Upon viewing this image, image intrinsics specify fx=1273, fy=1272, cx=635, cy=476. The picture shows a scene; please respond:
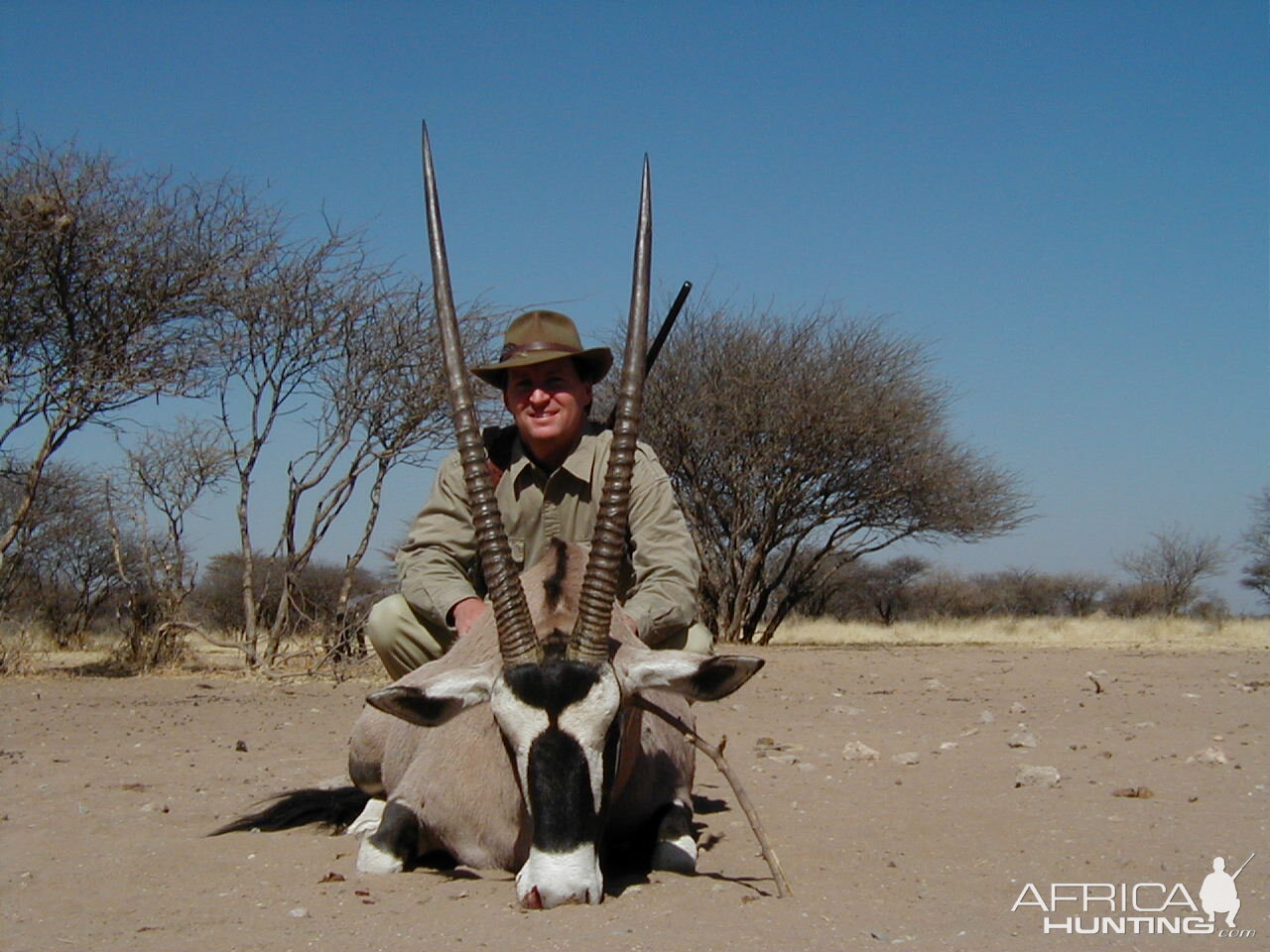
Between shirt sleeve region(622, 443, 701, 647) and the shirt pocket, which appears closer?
shirt sleeve region(622, 443, 701, 647)

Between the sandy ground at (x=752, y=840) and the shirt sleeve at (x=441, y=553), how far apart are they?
96 cm

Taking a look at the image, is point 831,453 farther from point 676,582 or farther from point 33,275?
point 676,582

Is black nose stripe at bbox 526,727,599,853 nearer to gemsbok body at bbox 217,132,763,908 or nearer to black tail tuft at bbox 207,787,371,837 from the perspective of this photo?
gemsbok body at bbox 217,132,763,908

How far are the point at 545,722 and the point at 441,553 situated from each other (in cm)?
173

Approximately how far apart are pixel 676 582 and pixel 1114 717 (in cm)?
463

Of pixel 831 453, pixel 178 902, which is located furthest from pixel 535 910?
pixel 831 453

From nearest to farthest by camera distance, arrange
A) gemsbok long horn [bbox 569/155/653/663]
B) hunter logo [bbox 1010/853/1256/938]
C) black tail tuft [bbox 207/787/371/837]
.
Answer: hunter logo [bbox 1010/853/1256/938]
gemsbok long horn [bbox 569/155/653/663]
black tail tuft [bbox 207/787/371/837]

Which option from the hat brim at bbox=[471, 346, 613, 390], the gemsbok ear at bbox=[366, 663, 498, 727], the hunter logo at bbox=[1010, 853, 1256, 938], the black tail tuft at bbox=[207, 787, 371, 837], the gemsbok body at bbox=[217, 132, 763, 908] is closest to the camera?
the hunter logo at bbox=[1010, 853, 1256, 938]

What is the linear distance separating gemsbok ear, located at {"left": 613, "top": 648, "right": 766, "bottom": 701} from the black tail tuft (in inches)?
74.6

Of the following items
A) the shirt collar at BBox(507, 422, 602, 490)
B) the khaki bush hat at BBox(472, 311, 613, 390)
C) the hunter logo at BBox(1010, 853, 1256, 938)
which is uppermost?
the khaki bush hat at BBox(472, 311, 613, 390)

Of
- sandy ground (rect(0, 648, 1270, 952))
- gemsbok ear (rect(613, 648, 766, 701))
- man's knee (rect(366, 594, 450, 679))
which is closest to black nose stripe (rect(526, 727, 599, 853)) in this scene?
sandy ground (rect(0, 648, 1270, 952))

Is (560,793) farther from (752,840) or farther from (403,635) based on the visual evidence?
(403,635)

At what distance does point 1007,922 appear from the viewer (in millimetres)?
3393

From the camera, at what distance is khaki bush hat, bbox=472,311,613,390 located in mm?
5051
